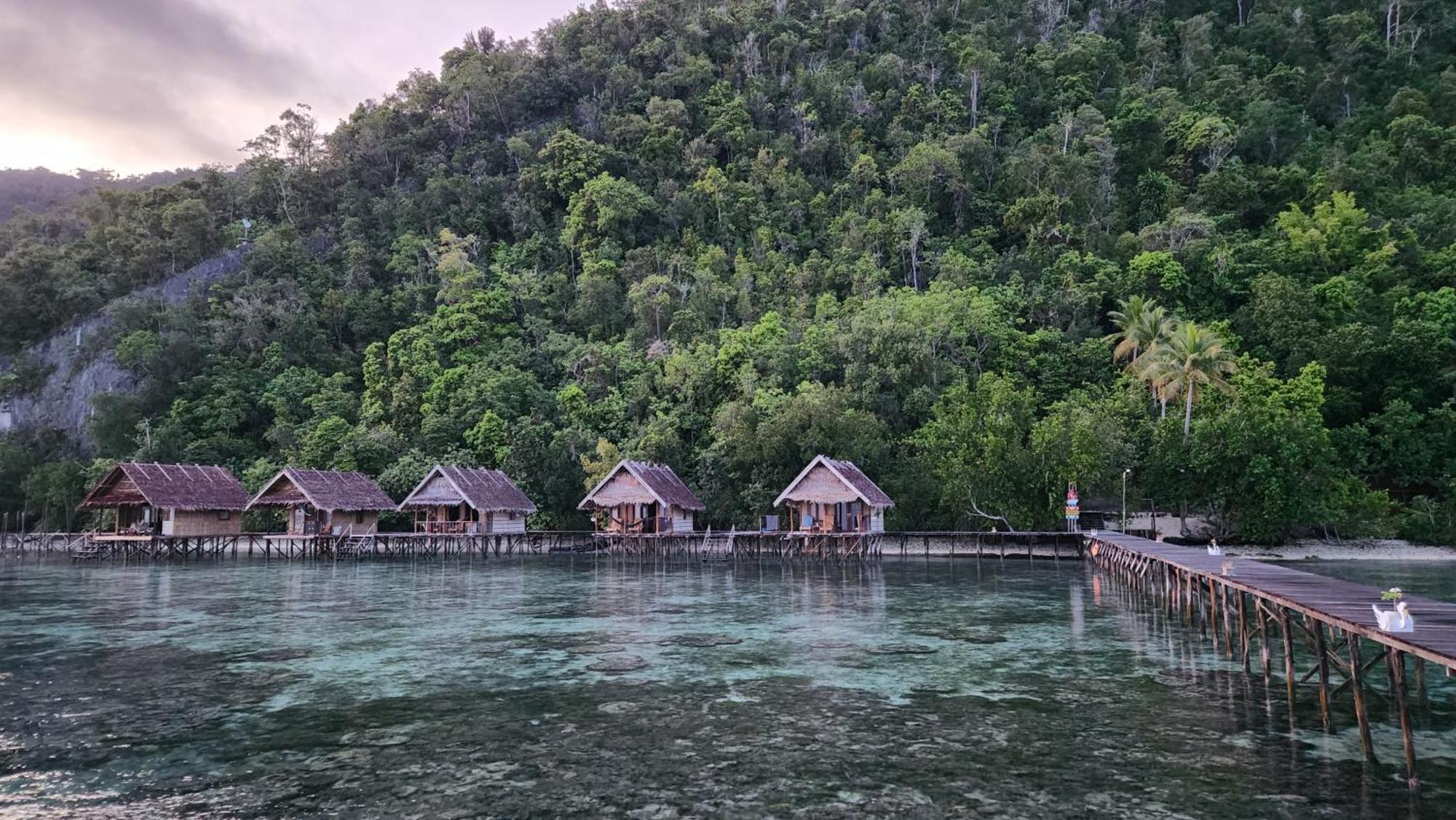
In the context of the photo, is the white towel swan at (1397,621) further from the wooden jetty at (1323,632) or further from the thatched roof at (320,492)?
the thatched roof at (320,492)

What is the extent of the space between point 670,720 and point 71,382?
68323 millimetres

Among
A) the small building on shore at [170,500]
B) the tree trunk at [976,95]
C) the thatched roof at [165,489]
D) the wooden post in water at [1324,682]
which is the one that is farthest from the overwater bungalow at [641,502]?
the tree trunk at [976,95]

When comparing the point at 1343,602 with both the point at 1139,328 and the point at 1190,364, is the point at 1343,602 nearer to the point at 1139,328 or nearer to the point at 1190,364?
the point at 1190,364

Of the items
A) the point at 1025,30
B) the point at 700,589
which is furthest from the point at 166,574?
the point at 1025,30

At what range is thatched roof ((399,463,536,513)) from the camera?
1626 inches

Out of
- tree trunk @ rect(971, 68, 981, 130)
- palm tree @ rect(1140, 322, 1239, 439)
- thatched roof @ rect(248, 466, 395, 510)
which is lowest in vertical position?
thatched roof @ rect(248, 466, 395, 510)

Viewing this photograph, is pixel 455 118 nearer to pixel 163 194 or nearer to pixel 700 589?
pixel 163 194

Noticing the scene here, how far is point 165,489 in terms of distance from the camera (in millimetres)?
40906

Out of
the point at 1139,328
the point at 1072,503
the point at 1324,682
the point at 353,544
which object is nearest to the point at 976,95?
the point at 1139,328

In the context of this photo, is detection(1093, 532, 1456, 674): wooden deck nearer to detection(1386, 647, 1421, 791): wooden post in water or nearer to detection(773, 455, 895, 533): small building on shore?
detection(1386, 647, 1421, 791): wooden post in water

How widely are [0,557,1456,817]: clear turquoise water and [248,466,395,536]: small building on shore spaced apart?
19.6 meters

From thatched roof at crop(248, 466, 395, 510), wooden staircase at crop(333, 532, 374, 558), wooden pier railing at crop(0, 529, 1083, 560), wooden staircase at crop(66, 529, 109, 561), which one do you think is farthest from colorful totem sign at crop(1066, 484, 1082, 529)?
wooden staircase at crop(66, 529, 109, 561)

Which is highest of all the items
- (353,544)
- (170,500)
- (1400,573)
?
(170,500)

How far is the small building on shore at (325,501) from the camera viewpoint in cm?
4059
